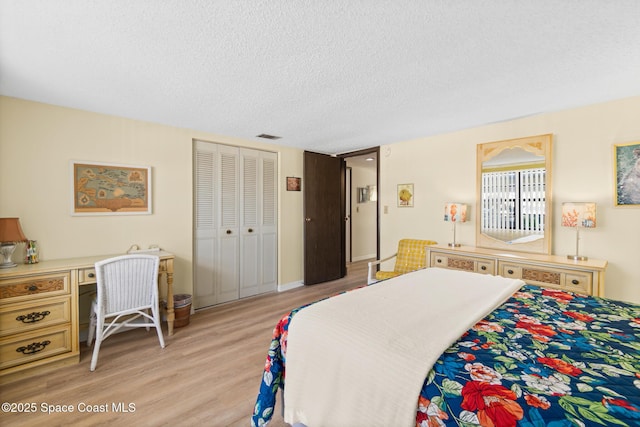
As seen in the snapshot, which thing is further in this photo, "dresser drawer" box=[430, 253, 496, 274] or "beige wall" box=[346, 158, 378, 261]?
"beige wall" box=[346, 158, 378, 261]

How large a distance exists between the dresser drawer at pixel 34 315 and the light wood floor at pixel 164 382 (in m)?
0.40

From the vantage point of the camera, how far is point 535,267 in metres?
2.59

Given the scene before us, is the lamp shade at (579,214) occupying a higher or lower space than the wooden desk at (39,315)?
higher

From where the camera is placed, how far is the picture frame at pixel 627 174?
95.4 inches

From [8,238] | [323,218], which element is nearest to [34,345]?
[8,238]

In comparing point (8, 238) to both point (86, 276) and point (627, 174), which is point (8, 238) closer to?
point (86, 276)

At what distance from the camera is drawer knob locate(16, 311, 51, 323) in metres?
2.16

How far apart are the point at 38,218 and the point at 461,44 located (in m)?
3.81

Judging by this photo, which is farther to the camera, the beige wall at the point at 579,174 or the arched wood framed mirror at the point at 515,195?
the arched wood framed mirror at the point at 515,195

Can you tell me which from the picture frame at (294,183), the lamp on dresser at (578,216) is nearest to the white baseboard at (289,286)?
the picture frame at (294,183)

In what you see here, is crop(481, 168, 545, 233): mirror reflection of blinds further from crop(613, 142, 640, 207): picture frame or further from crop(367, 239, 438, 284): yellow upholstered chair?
crop(367, 239, 438, 284): yellow upholstered chair

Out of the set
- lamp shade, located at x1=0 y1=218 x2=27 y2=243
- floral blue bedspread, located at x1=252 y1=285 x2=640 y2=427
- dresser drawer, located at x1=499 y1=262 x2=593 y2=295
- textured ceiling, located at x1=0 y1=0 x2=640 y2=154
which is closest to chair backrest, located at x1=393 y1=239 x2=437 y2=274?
dresser drawer, located at x1=499 y1=262 x2=593 y2=295

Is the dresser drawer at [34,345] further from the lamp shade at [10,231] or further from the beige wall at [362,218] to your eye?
the beige wall at [362,218]

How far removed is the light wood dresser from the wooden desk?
3.68 metres
